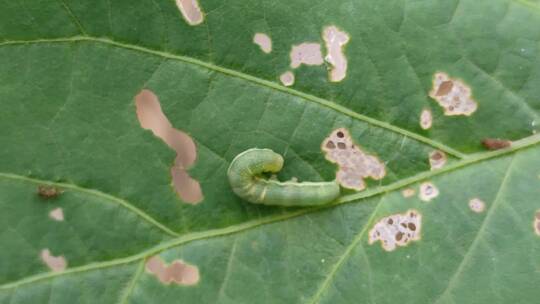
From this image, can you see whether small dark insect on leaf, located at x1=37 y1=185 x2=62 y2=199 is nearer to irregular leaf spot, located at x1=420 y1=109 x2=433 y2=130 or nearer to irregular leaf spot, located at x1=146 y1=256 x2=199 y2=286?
irregular leaf spot, located at x1=146 y1=256 x2=199 y2=286

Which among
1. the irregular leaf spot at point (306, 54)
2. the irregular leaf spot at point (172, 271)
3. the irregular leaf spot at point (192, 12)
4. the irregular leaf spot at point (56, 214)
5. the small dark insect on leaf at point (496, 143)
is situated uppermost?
the irregular leaf spot at point (192, 12)

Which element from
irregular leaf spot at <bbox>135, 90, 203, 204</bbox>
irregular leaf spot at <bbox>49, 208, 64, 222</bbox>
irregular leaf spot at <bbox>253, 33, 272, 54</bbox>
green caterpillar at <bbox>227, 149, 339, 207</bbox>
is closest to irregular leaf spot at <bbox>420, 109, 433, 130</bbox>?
green caterpillar at <bbox>227, 149, 339, 207</bbox>

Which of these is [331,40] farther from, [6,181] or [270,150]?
[6,181]

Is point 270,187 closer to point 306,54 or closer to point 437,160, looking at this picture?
point 306,54

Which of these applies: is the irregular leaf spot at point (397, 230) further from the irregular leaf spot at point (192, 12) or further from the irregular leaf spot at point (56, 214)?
the irregular leaf spot at point (56, 214)

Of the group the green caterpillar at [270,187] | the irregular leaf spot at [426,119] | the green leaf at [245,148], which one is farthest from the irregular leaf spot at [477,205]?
the green caterpillar at [270,187]
